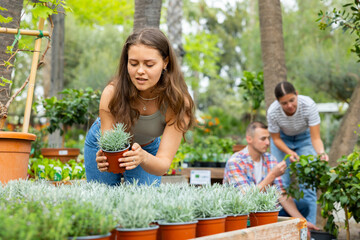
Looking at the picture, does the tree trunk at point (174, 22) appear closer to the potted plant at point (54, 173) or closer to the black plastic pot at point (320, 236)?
the potted plant at point (54, 173)

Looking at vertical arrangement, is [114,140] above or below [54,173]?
above

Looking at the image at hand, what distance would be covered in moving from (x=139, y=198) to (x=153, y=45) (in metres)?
0.94

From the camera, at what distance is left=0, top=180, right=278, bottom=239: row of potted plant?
3.51 feet

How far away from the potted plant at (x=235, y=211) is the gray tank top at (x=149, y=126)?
0.76 meters

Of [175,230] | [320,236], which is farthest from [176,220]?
[320,236]

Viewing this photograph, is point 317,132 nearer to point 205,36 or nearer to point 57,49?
point 57,49

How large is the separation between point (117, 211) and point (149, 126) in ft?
3.52

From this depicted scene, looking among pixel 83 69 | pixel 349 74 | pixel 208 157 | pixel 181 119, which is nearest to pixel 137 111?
pixel 181 119

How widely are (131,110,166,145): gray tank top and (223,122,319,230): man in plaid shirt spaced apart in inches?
61.1

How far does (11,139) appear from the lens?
2.21m

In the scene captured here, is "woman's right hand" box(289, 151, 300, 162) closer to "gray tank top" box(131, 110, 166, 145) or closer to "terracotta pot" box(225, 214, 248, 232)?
"gray tank top" box(131, 110, 166, 145)

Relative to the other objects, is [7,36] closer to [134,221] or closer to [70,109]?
[134,221]

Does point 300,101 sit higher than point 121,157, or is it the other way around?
point 300,101

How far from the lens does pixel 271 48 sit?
516 centimetres
